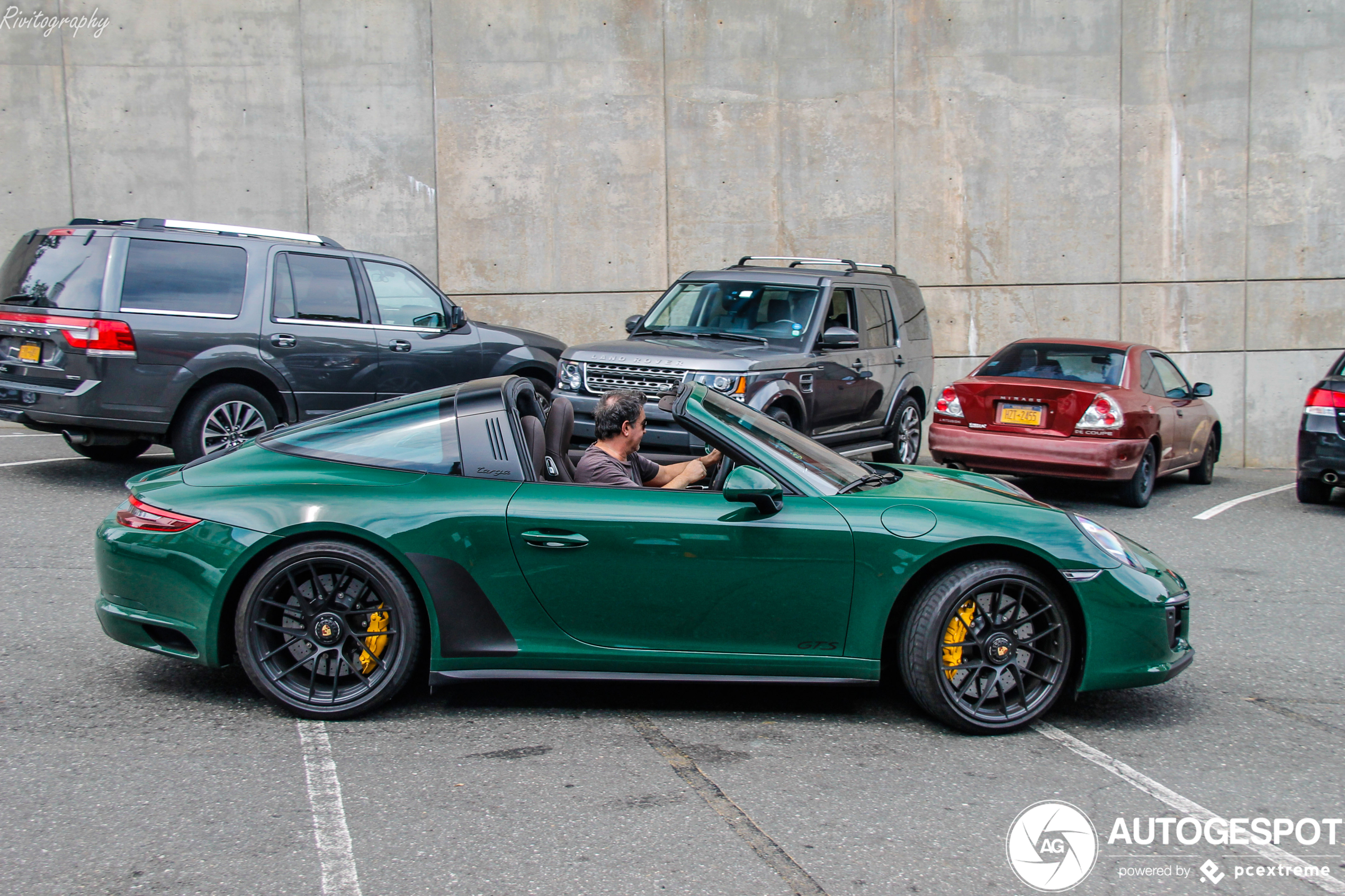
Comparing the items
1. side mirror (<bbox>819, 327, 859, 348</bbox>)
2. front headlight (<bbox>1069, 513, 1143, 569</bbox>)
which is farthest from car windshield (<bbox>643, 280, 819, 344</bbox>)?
front headlight (<bbox>1069, 513, 1143, 569</bbox>)

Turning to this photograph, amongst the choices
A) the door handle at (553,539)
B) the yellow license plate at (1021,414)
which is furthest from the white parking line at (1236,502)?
the door handle at (553,539)

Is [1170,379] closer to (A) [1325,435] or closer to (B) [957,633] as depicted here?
(A) [1325,435]

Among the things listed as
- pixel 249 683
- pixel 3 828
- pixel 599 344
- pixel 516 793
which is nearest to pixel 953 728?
pixel 516 793

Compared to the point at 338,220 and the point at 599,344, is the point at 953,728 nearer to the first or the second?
the point at 599,344

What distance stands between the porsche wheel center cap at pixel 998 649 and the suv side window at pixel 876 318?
264 inches

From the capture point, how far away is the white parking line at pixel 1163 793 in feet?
10.7

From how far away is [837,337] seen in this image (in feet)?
32.3

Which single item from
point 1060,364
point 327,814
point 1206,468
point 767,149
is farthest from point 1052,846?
point 767,149

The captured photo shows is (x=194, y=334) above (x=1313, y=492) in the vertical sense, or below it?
above

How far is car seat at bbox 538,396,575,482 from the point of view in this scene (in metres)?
4.84

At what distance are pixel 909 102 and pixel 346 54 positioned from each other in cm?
748

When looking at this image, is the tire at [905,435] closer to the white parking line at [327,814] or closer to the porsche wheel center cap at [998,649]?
the porsche wheel center cap at [998,649]

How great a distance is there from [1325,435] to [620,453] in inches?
304

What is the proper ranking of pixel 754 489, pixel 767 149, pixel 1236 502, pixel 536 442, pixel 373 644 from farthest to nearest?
pixel 767 149 → pixel 1236 502 → pixel 536 442 → pixel 373 644 → pixel 754 489
